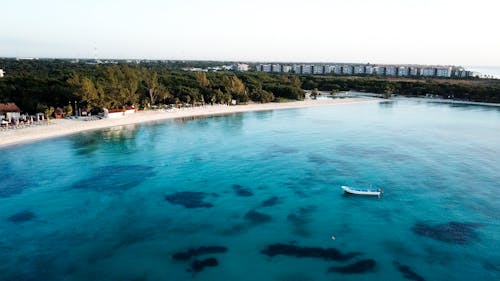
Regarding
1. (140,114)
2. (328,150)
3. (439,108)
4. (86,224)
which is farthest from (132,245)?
(439,108)

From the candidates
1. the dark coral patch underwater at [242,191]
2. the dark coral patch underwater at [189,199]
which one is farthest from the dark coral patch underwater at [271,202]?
the dark coral patch underwater at [189,199]

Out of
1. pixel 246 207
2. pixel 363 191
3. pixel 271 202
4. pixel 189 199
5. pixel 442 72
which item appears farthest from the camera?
pixel 442 72

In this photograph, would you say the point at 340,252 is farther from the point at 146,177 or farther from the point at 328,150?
the point at 328,150

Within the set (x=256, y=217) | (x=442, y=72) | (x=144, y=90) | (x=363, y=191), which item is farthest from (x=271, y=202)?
(x=442, y=72)

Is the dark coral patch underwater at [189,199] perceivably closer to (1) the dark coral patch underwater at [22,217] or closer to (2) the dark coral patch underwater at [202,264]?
(2) the dark coral patch underwater at [202,264]

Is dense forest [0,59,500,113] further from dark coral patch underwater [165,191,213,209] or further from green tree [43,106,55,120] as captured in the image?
dark coral patch underwater [165,191,213,209]

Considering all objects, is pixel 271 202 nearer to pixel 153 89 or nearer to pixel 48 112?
pixel 48 112

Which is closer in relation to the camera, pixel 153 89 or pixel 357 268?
pixel 357 268
